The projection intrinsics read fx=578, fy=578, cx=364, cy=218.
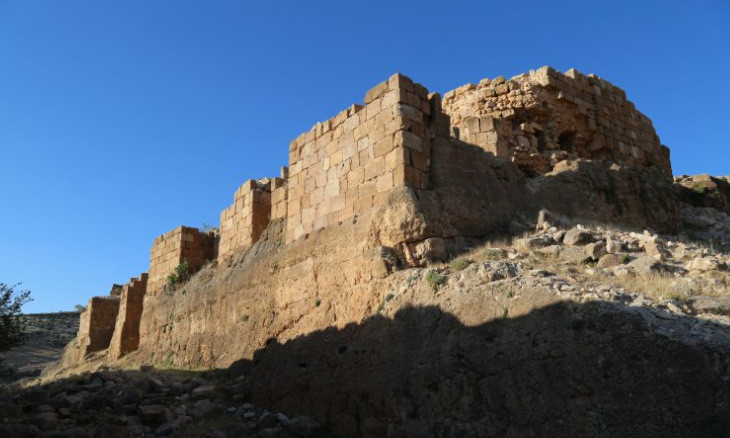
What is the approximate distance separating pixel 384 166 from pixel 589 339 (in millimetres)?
4133

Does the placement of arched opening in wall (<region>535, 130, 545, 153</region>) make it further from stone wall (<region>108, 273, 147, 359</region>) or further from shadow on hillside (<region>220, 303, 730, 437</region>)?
stone wall (<region>108, 273, 147, 359</region>)

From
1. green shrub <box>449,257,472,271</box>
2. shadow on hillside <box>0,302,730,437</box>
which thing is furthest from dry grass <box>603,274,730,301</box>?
green shrub <box>449,257,472,271</box>

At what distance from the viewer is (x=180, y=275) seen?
44.3 feet

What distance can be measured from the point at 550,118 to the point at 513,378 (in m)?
7.59

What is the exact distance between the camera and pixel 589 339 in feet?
17.0

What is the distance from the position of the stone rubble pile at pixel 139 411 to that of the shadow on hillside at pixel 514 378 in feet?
1.99

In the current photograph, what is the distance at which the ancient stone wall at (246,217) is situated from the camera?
1198 cm

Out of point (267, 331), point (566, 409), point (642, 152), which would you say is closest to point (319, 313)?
point (267, 331)

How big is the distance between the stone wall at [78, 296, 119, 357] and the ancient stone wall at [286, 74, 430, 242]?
351 inches

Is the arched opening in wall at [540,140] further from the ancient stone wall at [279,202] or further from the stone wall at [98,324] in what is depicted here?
the stone wall at [98,324]

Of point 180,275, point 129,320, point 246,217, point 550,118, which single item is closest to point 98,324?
point 129,320

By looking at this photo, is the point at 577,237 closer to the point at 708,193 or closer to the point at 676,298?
the point at 676,298

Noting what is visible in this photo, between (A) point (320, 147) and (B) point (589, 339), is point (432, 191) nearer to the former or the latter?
(A) point (320, 147)

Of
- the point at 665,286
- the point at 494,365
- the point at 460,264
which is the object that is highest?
the point at 460,264
